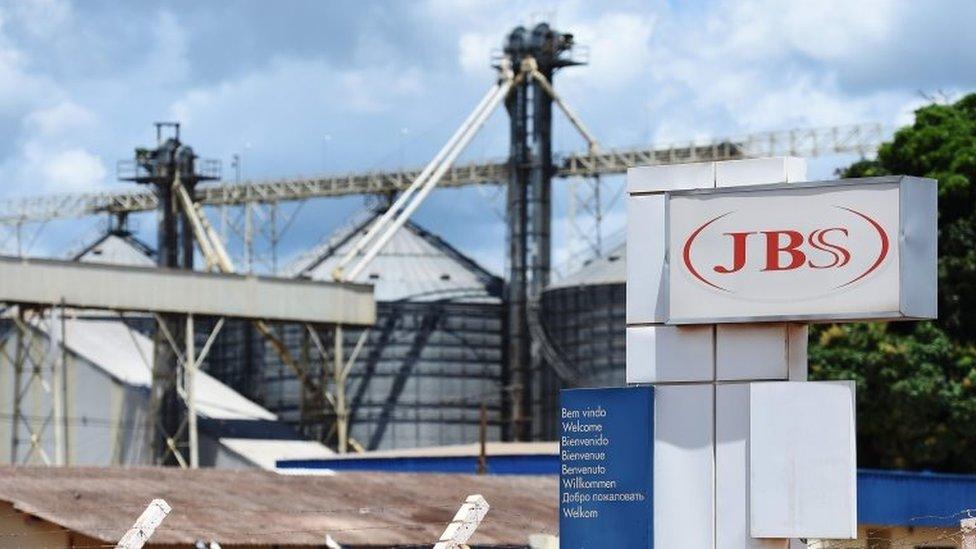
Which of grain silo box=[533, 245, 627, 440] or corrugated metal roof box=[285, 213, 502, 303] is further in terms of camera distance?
corrugated metal roof box=[285, 213, 502, 303]

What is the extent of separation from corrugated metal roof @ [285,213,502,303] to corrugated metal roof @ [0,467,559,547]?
51281mm

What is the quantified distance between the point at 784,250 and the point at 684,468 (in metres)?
2.51

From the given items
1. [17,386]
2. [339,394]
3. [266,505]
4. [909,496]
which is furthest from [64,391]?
[266,505]

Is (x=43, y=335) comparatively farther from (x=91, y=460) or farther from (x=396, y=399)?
(x=396, y=399)

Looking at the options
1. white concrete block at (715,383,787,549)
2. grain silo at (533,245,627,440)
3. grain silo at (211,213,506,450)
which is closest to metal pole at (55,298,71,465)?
grain silo at (211,213,506,450)

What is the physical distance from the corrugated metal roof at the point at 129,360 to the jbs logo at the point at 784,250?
62.4m

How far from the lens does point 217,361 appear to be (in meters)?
100

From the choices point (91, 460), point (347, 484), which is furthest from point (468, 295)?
point (347, 484)

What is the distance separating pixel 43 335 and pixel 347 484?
129 ft

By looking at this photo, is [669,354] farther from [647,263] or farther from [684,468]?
[684,468]

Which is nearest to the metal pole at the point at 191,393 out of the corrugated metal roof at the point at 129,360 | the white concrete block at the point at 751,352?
the corrugated metal roof at the point at 129,360

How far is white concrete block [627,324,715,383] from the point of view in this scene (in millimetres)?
23328

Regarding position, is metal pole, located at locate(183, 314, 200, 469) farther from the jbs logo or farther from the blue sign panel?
the jbs logo

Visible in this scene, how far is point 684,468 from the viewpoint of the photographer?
23.1 metres
